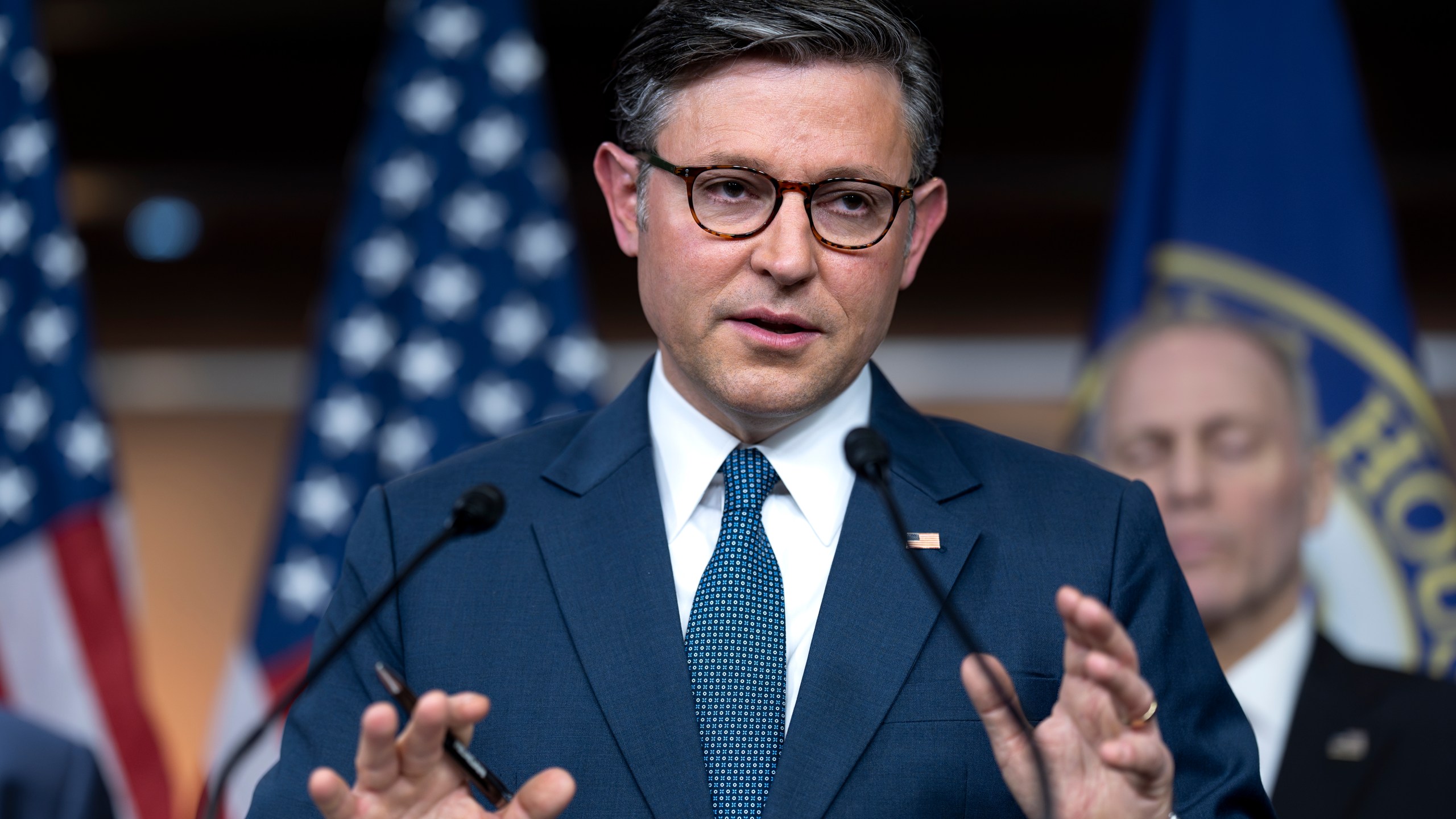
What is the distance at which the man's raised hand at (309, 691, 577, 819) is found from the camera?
1104 mm

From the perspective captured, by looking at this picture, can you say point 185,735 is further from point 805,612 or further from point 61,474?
point 805,612

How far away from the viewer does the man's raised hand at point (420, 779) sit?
43.4 inches

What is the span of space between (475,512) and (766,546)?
38cm

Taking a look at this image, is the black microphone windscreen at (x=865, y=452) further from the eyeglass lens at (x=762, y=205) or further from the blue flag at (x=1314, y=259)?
the blue flag at (x=1314, y=259)

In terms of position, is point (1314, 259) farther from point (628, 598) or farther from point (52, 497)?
point (52, 497)

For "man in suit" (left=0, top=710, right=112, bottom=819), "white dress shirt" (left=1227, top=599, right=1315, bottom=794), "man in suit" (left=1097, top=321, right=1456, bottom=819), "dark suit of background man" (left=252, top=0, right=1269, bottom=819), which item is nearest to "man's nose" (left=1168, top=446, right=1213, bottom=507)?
"man in suit" (left=1097, top=321, right=1456, bottom=819)

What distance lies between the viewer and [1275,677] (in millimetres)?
2885

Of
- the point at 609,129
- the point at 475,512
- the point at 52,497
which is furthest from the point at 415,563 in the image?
the point at 609,129

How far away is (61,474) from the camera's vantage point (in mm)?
3234

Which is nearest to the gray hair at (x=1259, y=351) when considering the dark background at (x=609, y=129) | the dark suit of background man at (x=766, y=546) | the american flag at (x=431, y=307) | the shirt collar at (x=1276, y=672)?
the shirt collar at (x=1276, y=672)

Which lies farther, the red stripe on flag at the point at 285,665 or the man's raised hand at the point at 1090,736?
the red stripe on flag at the point at 285,665

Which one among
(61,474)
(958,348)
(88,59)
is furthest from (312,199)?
(958,348)

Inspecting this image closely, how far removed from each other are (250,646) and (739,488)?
2.20 m

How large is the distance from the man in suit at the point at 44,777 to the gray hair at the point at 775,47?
1.21m
